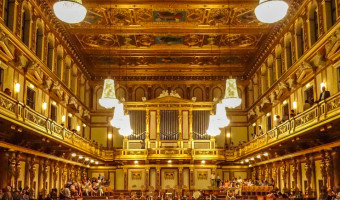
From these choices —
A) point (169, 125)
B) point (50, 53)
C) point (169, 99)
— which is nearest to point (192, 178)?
point (169, 125)

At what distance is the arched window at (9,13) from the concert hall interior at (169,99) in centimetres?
5

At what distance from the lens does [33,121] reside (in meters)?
15.4

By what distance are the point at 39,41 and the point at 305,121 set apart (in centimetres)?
1319

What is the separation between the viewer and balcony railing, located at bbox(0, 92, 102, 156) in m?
12.8

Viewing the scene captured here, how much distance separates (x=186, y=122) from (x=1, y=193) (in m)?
18.2

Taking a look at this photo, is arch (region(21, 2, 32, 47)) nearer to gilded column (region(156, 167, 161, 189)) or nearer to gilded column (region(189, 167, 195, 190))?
gilded column (region(156, 167, 161, 189))

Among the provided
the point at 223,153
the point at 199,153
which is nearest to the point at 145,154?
the point at 199,153

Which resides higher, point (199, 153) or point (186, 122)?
point (186, 122)

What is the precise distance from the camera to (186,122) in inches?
1199

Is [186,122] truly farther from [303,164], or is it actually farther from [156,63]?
[303,164]

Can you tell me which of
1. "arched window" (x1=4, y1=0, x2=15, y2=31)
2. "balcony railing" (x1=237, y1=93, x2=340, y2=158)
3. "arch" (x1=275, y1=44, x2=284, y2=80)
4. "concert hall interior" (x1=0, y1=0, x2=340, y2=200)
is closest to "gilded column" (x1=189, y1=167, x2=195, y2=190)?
"concert hall interior" (x1=0, y1=0, x2=340, y2=200)

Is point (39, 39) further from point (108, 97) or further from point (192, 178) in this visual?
point (192, 178)

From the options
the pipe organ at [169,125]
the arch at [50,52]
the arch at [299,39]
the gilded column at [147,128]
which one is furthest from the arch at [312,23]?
the gilded column at [147,128]

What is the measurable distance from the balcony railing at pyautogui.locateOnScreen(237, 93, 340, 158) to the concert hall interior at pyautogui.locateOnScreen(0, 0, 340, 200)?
0.08 meters
